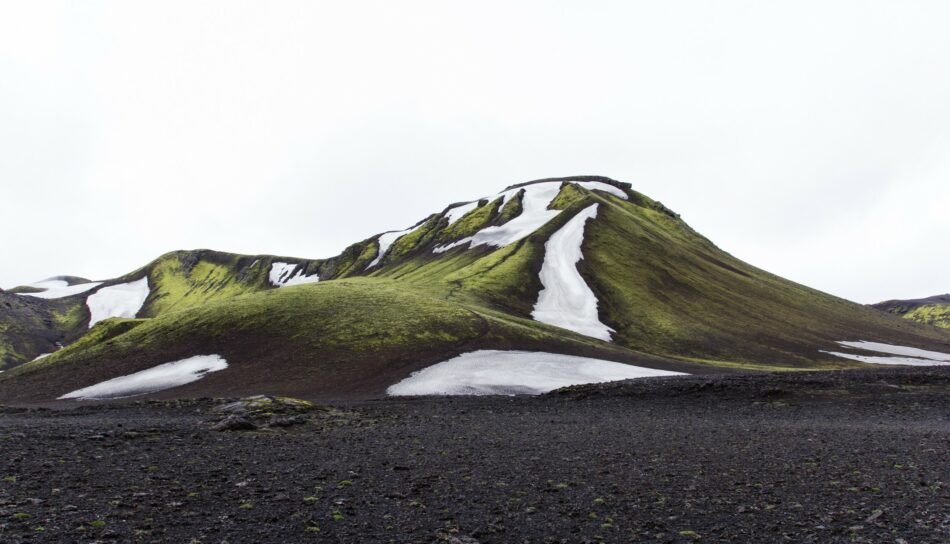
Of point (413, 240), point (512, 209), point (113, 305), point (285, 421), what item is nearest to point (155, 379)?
point (285, 421)

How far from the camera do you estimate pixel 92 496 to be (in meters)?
11.8

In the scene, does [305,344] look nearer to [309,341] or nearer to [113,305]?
[309,341]

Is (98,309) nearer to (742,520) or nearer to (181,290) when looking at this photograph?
(181,290)

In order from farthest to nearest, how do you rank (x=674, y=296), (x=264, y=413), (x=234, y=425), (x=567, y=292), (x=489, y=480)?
1. (x=674, y=296)
2. (x=567, y=292)
3. (x=264, y=413)
4. (x=234, y=425)
5. (x=489, y=480)

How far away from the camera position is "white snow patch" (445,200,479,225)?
5824 inches

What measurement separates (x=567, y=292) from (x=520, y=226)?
40.7 m

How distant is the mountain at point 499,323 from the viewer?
46.9 meters

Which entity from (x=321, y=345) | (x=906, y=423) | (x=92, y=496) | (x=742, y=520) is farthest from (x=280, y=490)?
(x=321, y=345)

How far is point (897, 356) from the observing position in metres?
75.9

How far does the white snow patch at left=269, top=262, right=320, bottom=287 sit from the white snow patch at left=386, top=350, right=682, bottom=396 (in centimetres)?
12804

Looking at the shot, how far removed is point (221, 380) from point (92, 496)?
35.8m

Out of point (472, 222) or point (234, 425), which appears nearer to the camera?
point (234, 425)

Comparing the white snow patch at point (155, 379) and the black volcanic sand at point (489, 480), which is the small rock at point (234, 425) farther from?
the white snow patch at point (155, 379)

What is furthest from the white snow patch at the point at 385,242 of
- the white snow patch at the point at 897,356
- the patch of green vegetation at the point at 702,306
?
the white snow patch at the point at 897,356
